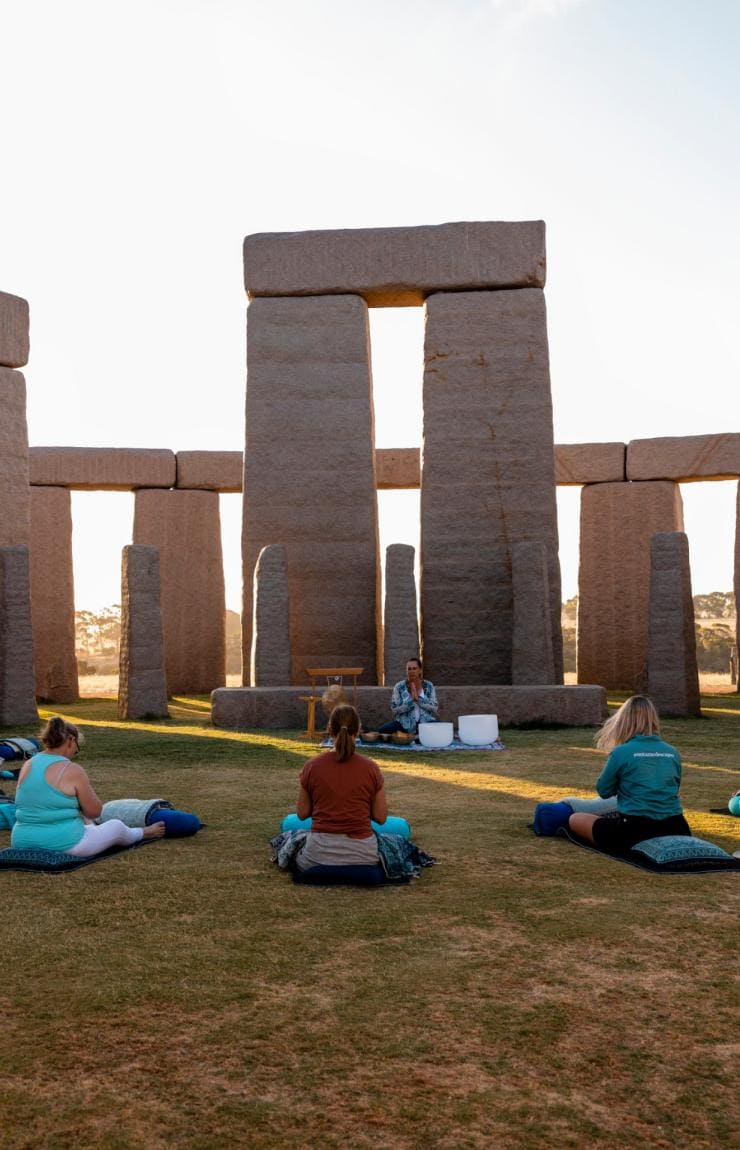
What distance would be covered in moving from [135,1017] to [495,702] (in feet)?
28.8

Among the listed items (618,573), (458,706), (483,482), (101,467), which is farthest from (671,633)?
(101,467)

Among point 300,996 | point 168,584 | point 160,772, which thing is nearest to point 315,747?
point 160,772

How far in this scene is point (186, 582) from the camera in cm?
1936

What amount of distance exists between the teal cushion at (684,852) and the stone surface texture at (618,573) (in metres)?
13.6

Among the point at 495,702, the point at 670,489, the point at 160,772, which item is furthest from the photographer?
the point at 670,489

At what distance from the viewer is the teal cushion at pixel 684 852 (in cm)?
504

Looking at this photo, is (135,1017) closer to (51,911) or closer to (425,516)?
(51,911)

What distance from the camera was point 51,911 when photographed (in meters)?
4.39

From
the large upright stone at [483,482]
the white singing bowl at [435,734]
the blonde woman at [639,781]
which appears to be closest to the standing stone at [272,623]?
the large upright stone at [483,482]

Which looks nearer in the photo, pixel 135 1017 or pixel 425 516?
pixel 135 1017

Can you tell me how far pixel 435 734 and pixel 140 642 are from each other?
4.70 meters

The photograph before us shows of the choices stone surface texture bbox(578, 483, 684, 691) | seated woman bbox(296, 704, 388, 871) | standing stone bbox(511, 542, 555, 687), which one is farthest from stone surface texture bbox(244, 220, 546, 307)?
seated woman bbox(296, 704, 388, 871)

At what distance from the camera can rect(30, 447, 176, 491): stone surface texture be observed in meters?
18.9

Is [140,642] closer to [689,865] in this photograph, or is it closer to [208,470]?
[208,470]
